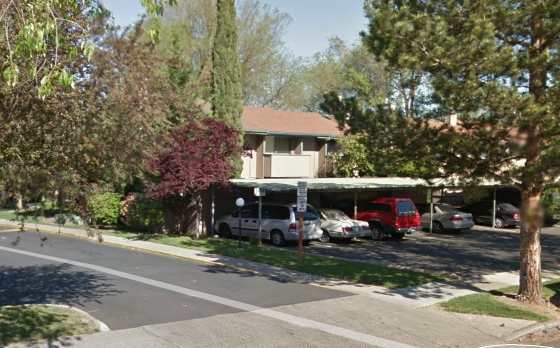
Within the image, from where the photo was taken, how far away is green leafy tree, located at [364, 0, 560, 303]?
10.8 metres

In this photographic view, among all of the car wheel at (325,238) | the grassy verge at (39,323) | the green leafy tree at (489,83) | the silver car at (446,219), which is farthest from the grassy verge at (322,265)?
the silver car at (446,219)

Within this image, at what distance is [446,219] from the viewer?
94.3 ft

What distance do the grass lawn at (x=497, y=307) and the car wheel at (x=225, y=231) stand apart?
1255cm

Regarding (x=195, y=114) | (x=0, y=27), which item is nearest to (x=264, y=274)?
(x=195, y=114)

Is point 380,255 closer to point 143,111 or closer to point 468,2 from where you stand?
point 468,2

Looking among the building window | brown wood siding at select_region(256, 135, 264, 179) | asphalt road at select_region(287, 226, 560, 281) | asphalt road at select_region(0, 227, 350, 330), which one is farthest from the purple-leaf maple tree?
the building window

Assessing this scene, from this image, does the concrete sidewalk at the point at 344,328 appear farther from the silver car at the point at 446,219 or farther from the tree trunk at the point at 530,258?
the silver car at the point at 446,219

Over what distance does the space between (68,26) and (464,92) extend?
718cm

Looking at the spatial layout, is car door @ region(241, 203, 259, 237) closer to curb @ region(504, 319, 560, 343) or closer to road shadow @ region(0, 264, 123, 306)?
road shadow @ region(0, 264, 123, 306)

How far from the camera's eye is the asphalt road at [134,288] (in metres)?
11.2

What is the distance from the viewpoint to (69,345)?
342 inches

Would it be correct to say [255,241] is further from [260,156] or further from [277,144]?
[277,144]

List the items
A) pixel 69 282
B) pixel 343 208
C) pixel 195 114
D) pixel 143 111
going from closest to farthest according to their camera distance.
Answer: pixel 143 111 → pixel 69 282 → pixel 195 114 → pixel 343 208

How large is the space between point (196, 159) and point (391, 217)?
29.6 feet
